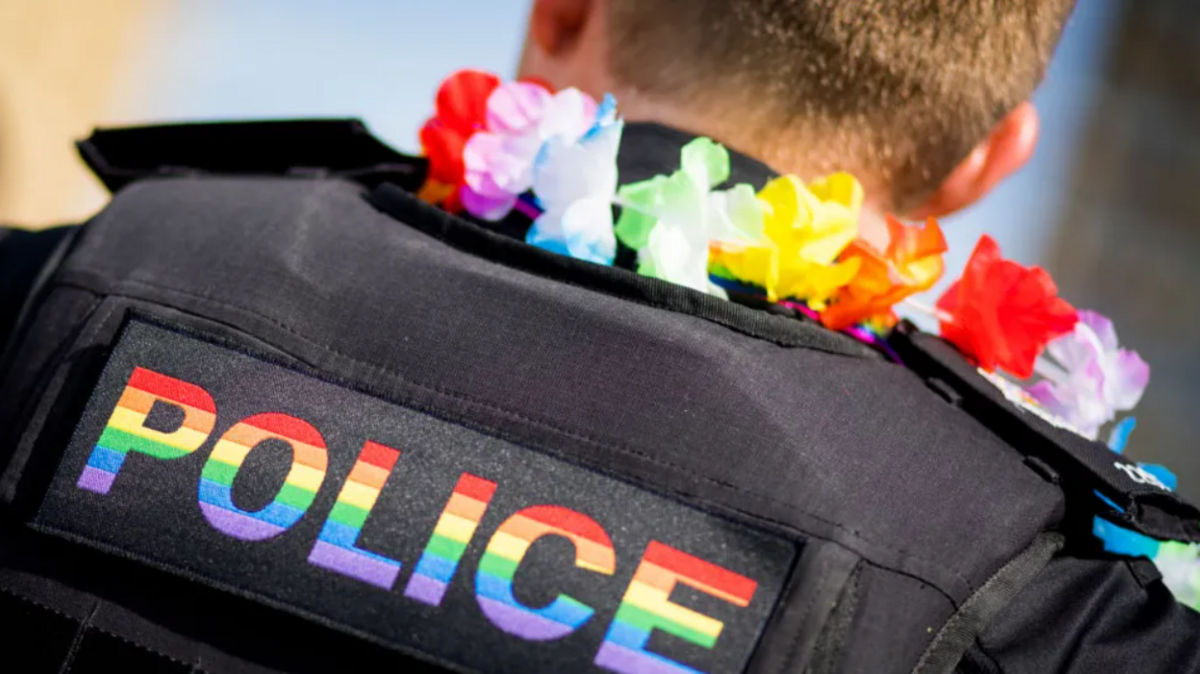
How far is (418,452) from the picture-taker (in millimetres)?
731

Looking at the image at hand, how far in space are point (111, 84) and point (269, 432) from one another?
4972mm

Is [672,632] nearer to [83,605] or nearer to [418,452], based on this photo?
[418,452]

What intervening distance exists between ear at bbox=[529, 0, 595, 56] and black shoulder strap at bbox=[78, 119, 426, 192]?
0.66 feet

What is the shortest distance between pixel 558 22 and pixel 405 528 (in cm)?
62

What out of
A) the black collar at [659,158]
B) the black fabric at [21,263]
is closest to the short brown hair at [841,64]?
the black collar at [659,158]

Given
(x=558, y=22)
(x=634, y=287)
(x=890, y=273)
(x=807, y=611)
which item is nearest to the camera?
(x=807, y=611)

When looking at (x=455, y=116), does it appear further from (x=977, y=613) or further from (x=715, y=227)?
(x=977, y=613)

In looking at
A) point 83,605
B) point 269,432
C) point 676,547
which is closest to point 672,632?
point 676,547

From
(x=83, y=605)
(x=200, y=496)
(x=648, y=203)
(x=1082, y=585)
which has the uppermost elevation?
(x=648, y=203)

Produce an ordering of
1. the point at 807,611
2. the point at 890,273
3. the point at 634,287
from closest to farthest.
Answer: the point at 807,611 < the point at 634,287 < the point at 890,273

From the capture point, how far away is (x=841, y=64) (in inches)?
38.2

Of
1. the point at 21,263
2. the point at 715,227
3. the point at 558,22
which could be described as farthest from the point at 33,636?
the point at 558,22

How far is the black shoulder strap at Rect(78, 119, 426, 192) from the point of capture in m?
1.05

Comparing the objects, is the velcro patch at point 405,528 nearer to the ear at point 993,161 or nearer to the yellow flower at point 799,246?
the yellow flower at point 799,246
